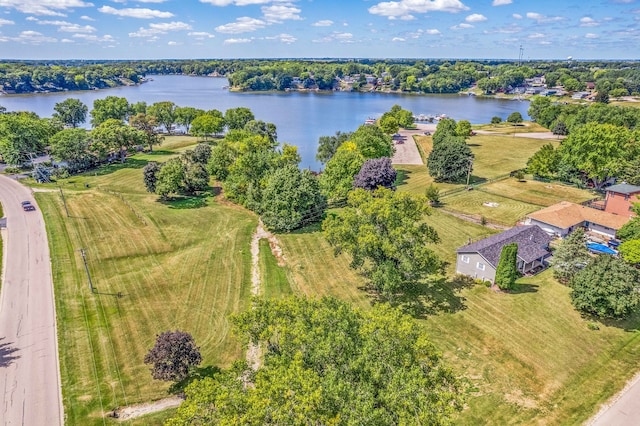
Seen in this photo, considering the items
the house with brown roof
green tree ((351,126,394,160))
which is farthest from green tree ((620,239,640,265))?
green tree ((351,126,394,160))

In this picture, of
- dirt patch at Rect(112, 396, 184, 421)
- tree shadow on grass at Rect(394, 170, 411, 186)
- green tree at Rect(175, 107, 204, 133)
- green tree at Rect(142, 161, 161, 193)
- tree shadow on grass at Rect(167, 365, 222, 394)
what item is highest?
green tree at Rect(175, 107, 204, 133)

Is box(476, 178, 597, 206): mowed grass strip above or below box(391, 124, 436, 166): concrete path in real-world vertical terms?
below

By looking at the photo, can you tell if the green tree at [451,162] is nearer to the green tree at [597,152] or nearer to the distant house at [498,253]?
the green tree at [597,152]

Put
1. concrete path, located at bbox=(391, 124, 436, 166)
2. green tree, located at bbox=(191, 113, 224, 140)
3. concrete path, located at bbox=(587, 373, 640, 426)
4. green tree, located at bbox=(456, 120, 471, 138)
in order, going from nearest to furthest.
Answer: concrete path, located at bbox=(587, 373, 640, 426) < concrete path, located at bbox=(391, 124, 436, 166) < green tree, located at bbox=(456, 120, 471, 138) < green tree, located at bbox=(191, 113, 224, 140)

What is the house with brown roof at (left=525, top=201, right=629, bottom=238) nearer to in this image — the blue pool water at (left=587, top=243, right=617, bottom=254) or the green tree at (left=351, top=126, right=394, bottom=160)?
the blue pool water at (left=587, top=243, right=617, bottom=254)

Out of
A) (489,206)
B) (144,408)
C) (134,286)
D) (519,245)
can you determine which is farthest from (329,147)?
(144,408)

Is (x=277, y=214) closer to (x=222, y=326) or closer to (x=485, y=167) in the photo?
(x=222, y=326)

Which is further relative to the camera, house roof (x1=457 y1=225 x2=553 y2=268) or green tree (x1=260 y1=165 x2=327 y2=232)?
green tree (x1=260 y1=165 x2=327 y2=232)
